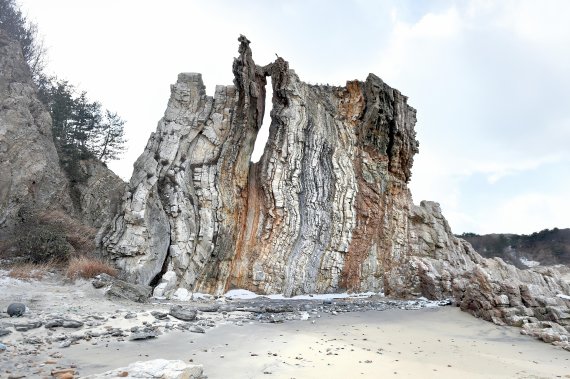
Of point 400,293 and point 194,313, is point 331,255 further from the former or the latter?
point 194,313

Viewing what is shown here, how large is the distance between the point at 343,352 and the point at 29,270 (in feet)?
28.7

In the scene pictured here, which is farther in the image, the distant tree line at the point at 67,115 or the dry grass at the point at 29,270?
the distant tree line at the point at 67,115

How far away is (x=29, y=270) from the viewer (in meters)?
10.3

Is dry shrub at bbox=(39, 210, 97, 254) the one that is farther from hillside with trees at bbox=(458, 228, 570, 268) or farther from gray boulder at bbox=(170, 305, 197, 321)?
hillside with trees at bbox=(458, 228, 570, 268)

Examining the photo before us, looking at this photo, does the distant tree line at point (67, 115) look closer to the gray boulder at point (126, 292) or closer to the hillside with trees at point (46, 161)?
the hillside with trees at point (46, 161)

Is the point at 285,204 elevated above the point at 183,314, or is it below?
above

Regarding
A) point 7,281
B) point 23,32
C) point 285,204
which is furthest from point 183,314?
point 23,32

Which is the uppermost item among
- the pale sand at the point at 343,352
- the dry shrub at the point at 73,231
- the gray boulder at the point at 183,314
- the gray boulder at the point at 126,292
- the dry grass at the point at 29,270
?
the dry shrub at the point at 73,231

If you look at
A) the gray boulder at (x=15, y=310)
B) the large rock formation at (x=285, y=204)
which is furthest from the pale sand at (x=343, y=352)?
the large rock formation at (x=285, y=204)

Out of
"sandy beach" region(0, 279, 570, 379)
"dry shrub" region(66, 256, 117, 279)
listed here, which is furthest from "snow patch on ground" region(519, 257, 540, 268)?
"dry shrub" region(66, 256, 117, 279)

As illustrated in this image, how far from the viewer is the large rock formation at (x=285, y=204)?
46.4ft

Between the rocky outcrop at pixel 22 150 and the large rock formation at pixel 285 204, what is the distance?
13.0 ft

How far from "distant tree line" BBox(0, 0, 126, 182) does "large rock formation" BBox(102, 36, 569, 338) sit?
7809mm

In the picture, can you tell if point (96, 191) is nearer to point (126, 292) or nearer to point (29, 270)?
point (29, 270)
